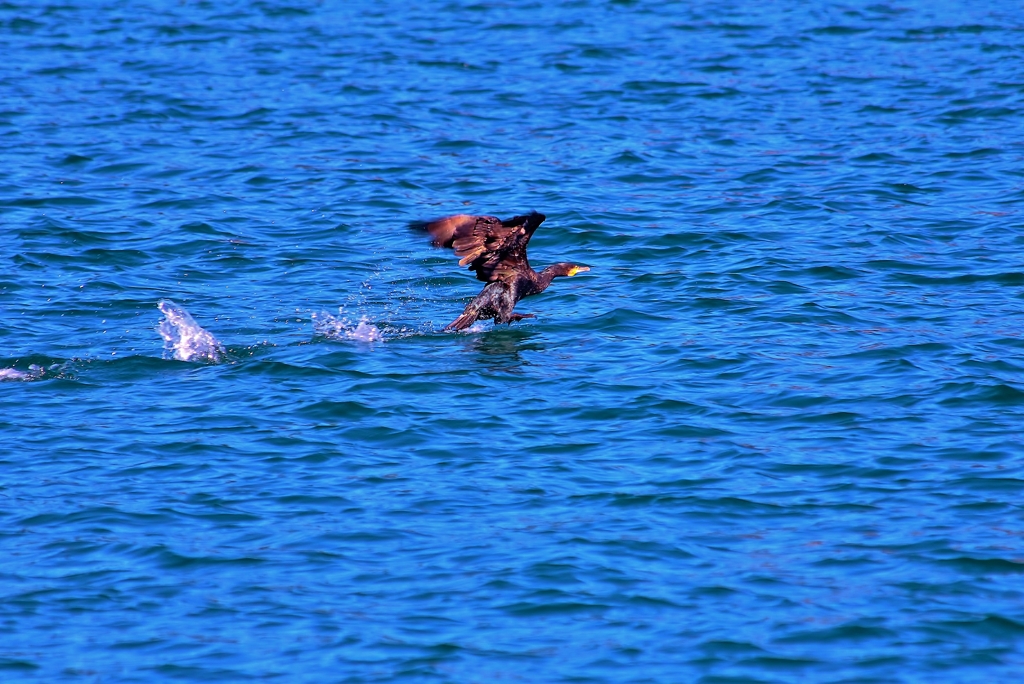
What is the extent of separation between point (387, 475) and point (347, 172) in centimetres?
834

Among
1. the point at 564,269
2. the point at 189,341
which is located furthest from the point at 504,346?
the point at 189,341

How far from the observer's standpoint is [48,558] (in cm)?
728

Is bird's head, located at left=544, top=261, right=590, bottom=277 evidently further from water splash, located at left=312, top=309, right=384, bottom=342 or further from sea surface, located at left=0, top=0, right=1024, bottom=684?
water splash, located at left=312, top=309, right=384, bottom=342

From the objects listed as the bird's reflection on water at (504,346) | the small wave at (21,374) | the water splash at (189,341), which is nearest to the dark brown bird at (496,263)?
the bird's reflection on water at (504,346)

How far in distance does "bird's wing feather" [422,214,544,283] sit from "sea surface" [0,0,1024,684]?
2.00 feet

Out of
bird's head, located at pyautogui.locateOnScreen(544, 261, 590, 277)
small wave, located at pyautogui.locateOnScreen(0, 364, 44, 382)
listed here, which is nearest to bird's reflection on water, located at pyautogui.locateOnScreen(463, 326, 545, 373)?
bird's head, located at pyautogui.locateOnScreen(544, 261, 590, 277)

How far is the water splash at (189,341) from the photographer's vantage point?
10352 millimetres

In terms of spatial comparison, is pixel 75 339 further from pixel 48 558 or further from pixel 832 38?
pixel 832 38

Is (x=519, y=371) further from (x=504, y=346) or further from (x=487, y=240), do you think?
(x=487, y=240)

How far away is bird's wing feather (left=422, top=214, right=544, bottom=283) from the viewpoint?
35.2ft

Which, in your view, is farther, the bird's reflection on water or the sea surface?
the bird's reflection on water

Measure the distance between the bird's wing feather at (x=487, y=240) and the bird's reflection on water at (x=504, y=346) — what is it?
478 mm

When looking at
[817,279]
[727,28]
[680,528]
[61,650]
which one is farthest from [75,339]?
[727,28]

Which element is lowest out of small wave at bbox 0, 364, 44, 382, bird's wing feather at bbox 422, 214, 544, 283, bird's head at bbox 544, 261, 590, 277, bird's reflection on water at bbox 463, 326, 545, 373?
bird's reflection on water at bbox 463, 326, 545, 373
